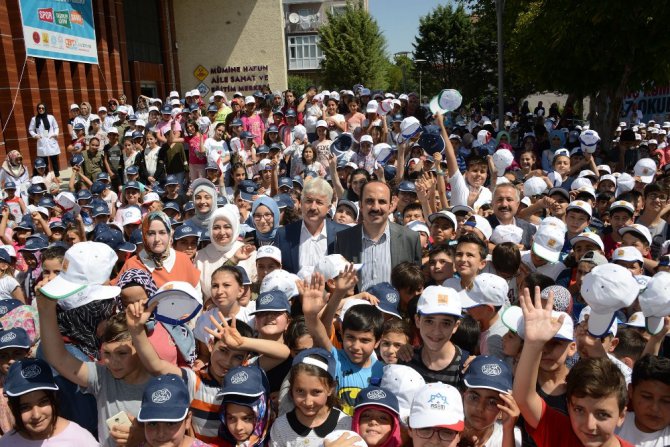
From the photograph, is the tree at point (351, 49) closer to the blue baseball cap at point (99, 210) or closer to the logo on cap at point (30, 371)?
the blue baseball cap at point (99, 210)

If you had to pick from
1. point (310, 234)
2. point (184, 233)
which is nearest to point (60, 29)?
point (184, 233)

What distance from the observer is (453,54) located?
41875mm

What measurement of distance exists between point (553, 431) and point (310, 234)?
2.82 metres

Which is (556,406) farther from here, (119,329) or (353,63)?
(353,63)

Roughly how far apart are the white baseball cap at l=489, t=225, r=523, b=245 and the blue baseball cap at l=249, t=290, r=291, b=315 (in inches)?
97.8

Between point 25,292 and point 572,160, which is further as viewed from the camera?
point 572,160

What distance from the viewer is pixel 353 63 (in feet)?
153

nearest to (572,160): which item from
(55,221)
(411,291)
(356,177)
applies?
(356,177)

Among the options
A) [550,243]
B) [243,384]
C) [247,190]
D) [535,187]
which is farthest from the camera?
[247,190]

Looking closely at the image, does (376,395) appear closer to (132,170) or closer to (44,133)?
(132,170)

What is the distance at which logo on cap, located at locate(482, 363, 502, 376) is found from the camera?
3061 millimetres

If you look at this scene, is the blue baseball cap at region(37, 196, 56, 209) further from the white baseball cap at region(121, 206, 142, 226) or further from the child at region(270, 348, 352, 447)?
the child at region(270, 348, 352, 447)

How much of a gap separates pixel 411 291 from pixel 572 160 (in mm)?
6317

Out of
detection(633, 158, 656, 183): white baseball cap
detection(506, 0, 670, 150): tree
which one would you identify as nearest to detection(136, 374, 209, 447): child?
detection(633, 158, 656, 183): white baseball cap
